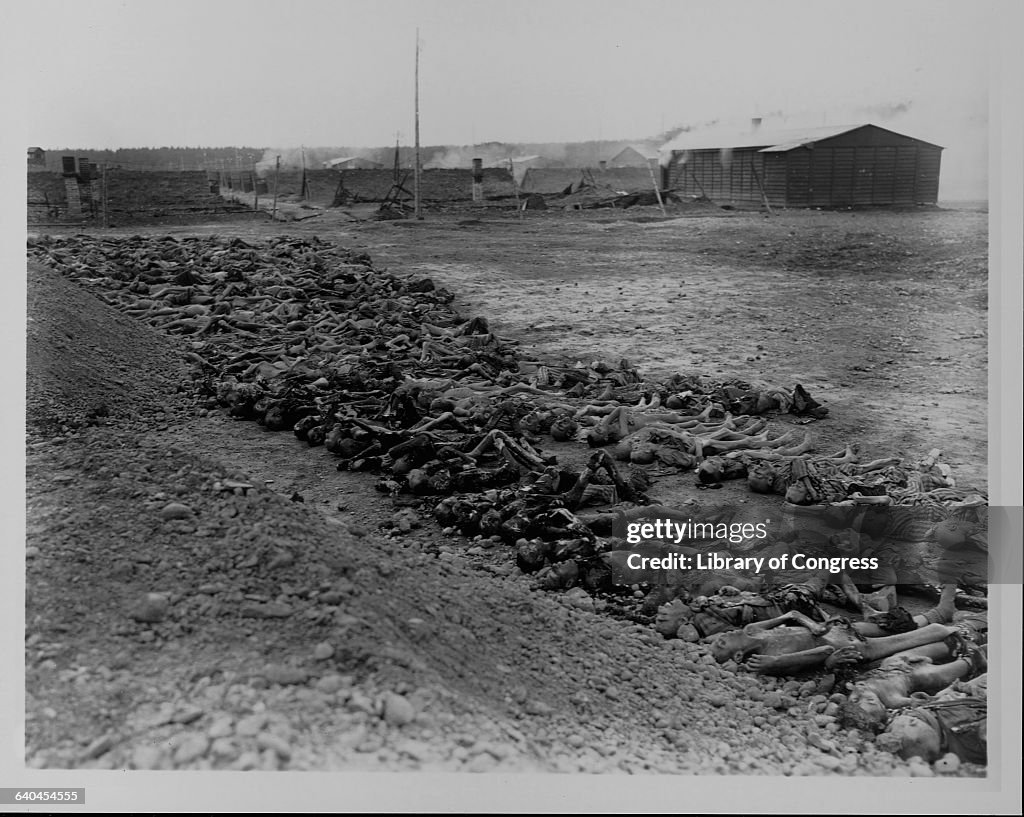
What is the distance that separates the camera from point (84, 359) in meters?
3.93

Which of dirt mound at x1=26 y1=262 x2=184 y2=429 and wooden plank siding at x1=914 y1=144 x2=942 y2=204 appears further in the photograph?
wooden plank siding at x1=914 y1=144 x2=942 y2=204

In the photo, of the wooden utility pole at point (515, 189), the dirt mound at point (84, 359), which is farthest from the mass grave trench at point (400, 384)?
the wooden utility pole at point (515, 189)

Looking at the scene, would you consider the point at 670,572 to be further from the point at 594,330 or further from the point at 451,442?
the point at 594,330

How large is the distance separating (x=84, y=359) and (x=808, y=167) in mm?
3569

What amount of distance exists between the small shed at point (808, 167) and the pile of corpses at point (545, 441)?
1020 mm

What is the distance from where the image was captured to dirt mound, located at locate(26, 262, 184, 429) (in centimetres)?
372

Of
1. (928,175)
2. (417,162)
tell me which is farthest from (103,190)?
(928,175)

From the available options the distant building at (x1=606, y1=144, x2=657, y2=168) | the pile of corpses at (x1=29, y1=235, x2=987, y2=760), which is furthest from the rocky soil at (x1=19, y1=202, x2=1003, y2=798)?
the distant building at (x1=606, y1=144, x2=657, y2=168)

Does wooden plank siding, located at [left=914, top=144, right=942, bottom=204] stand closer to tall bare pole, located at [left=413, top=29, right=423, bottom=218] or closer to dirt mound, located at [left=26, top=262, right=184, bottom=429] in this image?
tall bare pole, located at [left=413, top=29, right=423, bottom=218]

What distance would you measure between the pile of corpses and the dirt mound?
130mm

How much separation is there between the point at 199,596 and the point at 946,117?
3203mm

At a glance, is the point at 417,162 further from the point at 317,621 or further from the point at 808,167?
the point at 317,621

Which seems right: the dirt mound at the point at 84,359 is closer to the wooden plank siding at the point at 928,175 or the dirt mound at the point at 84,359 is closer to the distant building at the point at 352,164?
the distant building at the point at 352,164

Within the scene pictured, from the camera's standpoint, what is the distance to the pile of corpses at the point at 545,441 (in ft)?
11.2
